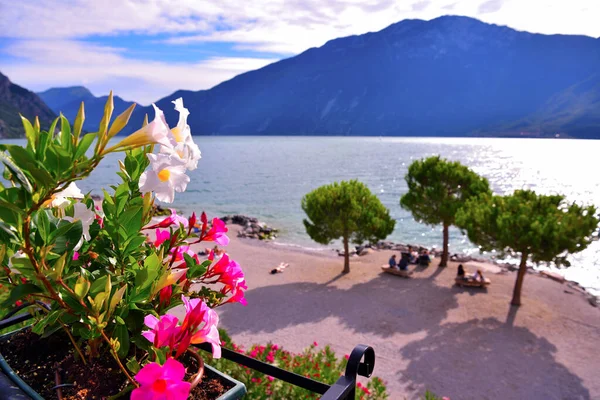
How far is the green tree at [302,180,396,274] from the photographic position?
19141 mm

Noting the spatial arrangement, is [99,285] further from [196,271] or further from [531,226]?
[531,226]

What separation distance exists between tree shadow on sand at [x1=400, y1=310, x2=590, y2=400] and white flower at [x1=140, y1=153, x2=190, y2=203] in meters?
11.1

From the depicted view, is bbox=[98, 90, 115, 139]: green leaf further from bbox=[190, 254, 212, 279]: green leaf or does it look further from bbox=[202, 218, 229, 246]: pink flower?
bbox=[202, 218, 229, 246]: pink flower

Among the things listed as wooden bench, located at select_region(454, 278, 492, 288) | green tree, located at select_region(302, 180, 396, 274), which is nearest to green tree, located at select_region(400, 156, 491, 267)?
green tree, located at select_region(302, 180, 396, 274)

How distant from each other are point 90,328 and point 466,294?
1883cm

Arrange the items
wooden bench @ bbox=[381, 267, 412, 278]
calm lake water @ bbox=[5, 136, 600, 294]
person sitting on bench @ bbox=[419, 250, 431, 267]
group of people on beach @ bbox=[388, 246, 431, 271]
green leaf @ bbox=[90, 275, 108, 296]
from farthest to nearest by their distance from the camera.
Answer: calm lake water @ bbox=[5, 136, 600, 294]
person sitting on bench @ bbox=[419, 250, 431, 267]
group of people on beach @ bbox=[388, 246, 431, 271]
wooden bench @ bbox=[381, 267, 412, 278]
green leaf @ bbox=[90, 275, 108, 296]

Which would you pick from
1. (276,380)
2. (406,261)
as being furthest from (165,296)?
(406,261)

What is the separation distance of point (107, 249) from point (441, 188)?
20.5 metres

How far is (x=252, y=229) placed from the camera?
37.6 metres

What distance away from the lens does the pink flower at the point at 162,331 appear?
→ 1205 millimetres

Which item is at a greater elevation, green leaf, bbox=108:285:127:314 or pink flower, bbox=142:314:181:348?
green leaf, bbox=108:285:127:314

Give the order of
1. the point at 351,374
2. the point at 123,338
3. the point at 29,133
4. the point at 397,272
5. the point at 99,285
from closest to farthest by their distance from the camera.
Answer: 1. the point at 29,133
2. the point at 99,285
3. the point at 123,338
4. the point at 351,374
5. the point at 397,272

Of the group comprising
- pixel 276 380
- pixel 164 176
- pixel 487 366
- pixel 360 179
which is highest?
pixel 164 176

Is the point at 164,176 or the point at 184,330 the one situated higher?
the point at 164,176
